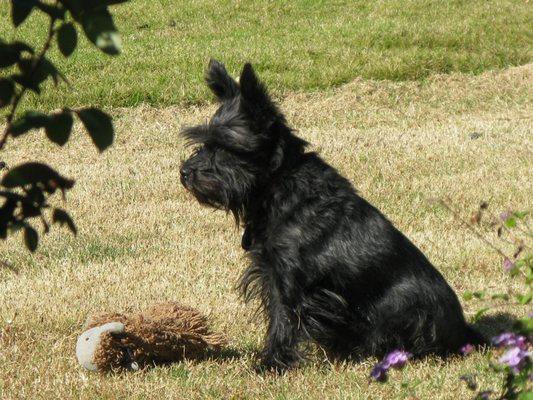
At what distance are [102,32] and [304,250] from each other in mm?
3380

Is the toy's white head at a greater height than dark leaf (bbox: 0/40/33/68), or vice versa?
dark leaf (bbox: 0/40/33/68)

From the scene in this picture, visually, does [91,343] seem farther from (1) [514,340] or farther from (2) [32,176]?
(2) [32,176]

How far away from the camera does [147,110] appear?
13.8 metres

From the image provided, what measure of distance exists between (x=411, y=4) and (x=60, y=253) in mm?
14325

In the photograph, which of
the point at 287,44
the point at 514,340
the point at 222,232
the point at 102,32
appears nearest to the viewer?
the point at 102,32

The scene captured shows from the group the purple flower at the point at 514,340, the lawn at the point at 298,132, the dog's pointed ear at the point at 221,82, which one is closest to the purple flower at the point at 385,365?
the purple flower at the point at 514,340

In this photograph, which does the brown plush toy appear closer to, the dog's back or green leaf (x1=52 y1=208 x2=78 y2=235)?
the dog's back

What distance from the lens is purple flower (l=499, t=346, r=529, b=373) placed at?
2.40 meters

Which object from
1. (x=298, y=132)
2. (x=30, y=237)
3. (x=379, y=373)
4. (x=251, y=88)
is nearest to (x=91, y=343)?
(x=251, y=88)

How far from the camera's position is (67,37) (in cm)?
188

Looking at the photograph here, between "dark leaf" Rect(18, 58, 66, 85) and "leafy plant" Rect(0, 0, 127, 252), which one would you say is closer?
"leafy plant" Rect(0, 0, 127, 252)

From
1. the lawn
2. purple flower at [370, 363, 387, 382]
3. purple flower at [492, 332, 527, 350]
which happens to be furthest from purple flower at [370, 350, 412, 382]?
the lawn

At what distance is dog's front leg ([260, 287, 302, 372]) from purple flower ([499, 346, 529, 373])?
103 inches

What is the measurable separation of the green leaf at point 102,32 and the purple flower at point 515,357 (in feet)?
4.32
